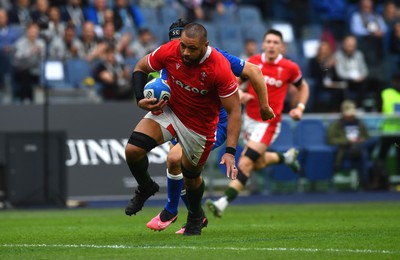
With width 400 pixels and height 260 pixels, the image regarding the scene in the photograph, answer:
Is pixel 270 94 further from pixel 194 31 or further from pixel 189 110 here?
pixel 194 31

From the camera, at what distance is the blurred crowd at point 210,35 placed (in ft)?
67.7

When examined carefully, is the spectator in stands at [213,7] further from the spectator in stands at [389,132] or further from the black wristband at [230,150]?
the black wristband at [230,150]

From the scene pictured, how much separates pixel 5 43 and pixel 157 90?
11.0 meters

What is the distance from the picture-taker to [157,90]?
34.5ft

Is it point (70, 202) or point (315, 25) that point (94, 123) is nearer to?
point (70, 202)

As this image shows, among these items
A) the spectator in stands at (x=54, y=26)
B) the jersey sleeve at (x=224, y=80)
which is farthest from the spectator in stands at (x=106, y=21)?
the jersey sleeve at (x=224, y=80)

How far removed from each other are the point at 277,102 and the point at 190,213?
4.23 meters

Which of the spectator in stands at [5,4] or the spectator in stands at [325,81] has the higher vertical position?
the spectator in stands at [5,4]

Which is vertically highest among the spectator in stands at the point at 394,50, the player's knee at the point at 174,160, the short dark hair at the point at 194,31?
the short dark hair at the point at 194,31

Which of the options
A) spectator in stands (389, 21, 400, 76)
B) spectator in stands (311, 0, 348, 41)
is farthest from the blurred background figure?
spectator in stands (311, 0, 348, 41)

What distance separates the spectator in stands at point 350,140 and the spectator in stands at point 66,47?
530 centimetres

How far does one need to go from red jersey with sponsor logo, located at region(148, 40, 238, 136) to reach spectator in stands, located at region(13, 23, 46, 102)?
9.92 meters

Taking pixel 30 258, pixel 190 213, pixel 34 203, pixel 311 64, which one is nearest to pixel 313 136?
pixel 311 64

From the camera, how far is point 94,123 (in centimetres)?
1958
